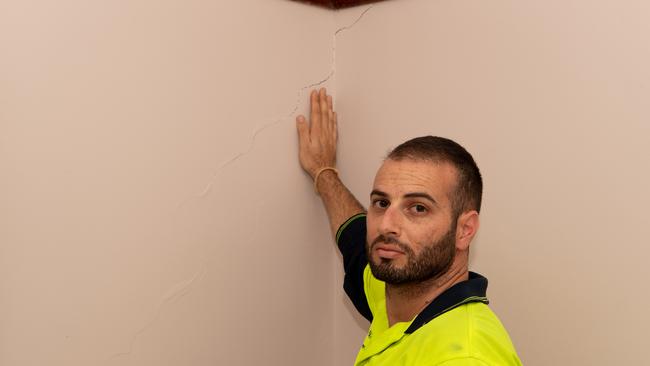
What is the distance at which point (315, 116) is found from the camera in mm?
1676

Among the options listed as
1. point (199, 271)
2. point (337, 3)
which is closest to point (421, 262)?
point (199, 271)

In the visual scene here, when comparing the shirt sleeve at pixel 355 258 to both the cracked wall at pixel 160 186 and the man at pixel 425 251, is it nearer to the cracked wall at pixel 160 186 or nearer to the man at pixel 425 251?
the cracked wall at pixel 160 186

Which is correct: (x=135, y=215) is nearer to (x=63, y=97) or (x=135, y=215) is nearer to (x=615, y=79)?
(x=63, y=97)

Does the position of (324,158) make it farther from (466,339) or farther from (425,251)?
(466,339)

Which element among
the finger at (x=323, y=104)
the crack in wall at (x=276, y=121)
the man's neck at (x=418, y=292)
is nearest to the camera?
the man's neck at (x=418, y=292)

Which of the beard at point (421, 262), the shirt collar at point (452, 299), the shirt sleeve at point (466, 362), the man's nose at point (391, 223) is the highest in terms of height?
the man's nose at point (391, 223)

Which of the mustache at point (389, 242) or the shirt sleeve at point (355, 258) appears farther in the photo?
the shirt sleeve at point (355, 258)

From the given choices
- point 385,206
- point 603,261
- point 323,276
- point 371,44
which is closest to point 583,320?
point 603,261

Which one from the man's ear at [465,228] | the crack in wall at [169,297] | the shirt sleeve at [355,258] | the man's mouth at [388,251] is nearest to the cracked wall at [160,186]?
the crack in wall at [169,297]

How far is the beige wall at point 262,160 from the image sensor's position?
119 cm

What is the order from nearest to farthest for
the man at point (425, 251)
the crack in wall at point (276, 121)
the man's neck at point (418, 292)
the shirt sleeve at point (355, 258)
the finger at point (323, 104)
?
the man at point (425, 251) < the man's neck at point (418, 292) < the crack in wall at point (276, 121) < the shirt sleeve at point (355, 258) < the finger at point (323, 104)

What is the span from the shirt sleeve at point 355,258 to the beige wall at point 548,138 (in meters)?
0.24

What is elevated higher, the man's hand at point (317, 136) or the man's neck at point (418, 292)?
the man's hand at point (317, 136)

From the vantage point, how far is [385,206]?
1279mm
